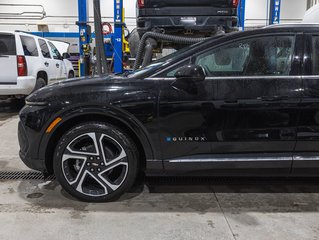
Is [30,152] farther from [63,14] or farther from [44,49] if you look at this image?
[63,14]

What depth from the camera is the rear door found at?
26.4 ft

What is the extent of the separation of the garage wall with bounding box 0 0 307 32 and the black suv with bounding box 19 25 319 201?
1805 cm

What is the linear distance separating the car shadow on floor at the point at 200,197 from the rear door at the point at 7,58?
4.81 meters

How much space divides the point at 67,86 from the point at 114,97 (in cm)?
50

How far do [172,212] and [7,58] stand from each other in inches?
251

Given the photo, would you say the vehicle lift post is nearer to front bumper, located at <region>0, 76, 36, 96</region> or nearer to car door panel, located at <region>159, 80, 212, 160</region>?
front bumper, located at <region>0, 76, 36, 96</region>

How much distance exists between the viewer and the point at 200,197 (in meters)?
3.62

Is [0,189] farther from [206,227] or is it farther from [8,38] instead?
[8,38]

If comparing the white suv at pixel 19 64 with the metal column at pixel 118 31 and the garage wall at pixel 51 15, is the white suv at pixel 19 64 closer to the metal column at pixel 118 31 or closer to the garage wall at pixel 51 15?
the metal column at pixel 118 31

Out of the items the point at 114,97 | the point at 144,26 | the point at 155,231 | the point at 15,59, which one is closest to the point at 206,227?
the point at 155,231

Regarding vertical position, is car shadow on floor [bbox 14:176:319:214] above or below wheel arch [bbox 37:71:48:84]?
below

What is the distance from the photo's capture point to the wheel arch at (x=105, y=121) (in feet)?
10.7

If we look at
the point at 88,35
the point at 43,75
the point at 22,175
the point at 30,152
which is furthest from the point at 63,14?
the point at 30,152

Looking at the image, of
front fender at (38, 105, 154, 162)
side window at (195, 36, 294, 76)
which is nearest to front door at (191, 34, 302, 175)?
side window at (195, 36, 294, 76)
